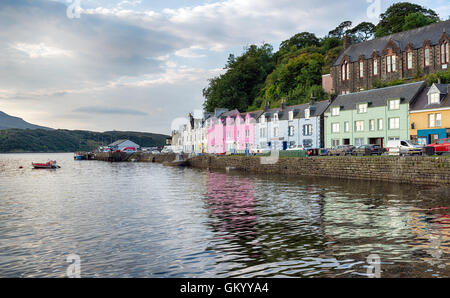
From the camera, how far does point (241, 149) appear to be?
3292 inches

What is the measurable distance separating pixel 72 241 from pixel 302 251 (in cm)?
904

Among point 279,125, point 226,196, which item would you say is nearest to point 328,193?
point 226,196

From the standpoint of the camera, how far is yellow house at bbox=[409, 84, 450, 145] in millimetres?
46375

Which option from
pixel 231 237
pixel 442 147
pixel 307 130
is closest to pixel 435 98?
pixel 442 147

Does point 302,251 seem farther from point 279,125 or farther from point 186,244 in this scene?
point 279,125

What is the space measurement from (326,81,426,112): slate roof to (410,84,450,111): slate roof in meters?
0.71

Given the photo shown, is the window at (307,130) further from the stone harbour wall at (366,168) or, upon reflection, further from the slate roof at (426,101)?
the slate roof at (426,101)

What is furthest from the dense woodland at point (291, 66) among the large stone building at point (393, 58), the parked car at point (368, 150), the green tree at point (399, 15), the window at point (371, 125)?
the parked car at point (368, 150)

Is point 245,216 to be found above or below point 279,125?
below

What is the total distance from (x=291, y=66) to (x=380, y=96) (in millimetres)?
47342

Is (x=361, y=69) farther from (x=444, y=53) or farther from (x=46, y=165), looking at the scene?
(x=46, y=165)

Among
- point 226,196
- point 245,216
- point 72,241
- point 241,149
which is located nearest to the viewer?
point 72,241

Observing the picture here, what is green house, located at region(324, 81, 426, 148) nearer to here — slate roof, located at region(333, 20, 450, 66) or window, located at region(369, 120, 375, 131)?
window, located at region(369, 120, 375, 131)
